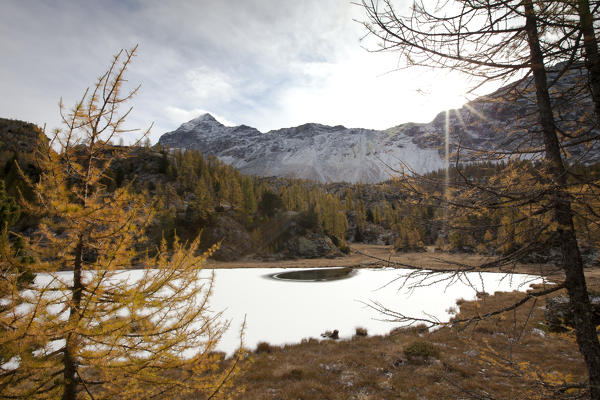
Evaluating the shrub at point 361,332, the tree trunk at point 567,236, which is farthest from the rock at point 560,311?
the tree trunk at point 567,236

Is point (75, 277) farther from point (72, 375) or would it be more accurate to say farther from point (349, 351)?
point (349, 351)

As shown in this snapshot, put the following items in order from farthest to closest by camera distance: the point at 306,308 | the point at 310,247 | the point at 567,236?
the point at 310,247, the point at 306,308, the point at 567,236

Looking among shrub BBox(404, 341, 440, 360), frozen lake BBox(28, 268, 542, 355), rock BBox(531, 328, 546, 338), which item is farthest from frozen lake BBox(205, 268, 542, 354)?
rock BBox(531, 328, 546, 338)

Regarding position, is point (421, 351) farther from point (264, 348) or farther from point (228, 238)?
point (228, 238)

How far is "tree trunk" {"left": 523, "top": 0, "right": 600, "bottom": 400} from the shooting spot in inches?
110

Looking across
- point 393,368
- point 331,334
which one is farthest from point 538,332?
point 331,334

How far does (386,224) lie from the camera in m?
106

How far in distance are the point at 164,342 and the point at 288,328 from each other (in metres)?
13.1

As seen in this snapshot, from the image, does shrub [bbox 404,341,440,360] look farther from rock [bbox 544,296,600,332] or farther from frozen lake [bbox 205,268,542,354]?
rock [bbox 544,296,600,332]

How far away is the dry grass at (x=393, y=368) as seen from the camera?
305 inches

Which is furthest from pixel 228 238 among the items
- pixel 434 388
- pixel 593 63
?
pixel 593 63

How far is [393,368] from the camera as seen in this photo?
9.49 meters

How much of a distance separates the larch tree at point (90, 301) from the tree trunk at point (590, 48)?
550 centimetres

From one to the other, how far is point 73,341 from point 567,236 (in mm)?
5613
